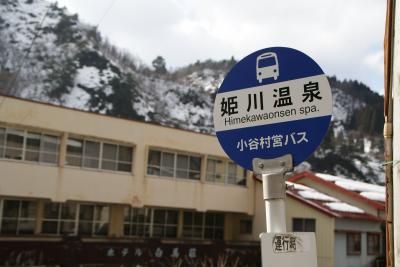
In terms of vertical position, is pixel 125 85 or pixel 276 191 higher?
pixel 125 85

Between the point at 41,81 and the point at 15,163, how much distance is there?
89.6 metres

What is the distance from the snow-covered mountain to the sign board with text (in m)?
75.7

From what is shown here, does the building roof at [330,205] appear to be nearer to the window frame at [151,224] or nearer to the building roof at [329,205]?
the building roof at [329,205]

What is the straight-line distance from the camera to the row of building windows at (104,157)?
21.3 meters


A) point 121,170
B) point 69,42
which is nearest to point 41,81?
point 69,42

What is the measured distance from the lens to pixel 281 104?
2613mm

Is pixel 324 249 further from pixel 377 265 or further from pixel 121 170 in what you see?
pixel 121 170

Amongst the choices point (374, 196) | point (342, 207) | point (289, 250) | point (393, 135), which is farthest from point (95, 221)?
point (289, 250)

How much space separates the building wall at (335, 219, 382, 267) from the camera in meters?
25.1

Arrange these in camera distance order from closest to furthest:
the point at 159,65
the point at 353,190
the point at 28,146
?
the point at 28,146, the point at 353,190, the point at 159,65

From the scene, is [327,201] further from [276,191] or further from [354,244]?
[276,191]

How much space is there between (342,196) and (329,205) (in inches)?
172

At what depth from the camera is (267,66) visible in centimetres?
271

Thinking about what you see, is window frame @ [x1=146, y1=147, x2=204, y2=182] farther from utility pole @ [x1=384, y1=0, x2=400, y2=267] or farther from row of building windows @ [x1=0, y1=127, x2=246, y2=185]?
utility pole @ [x1=384, y1=0, x2=400, y2=267]
